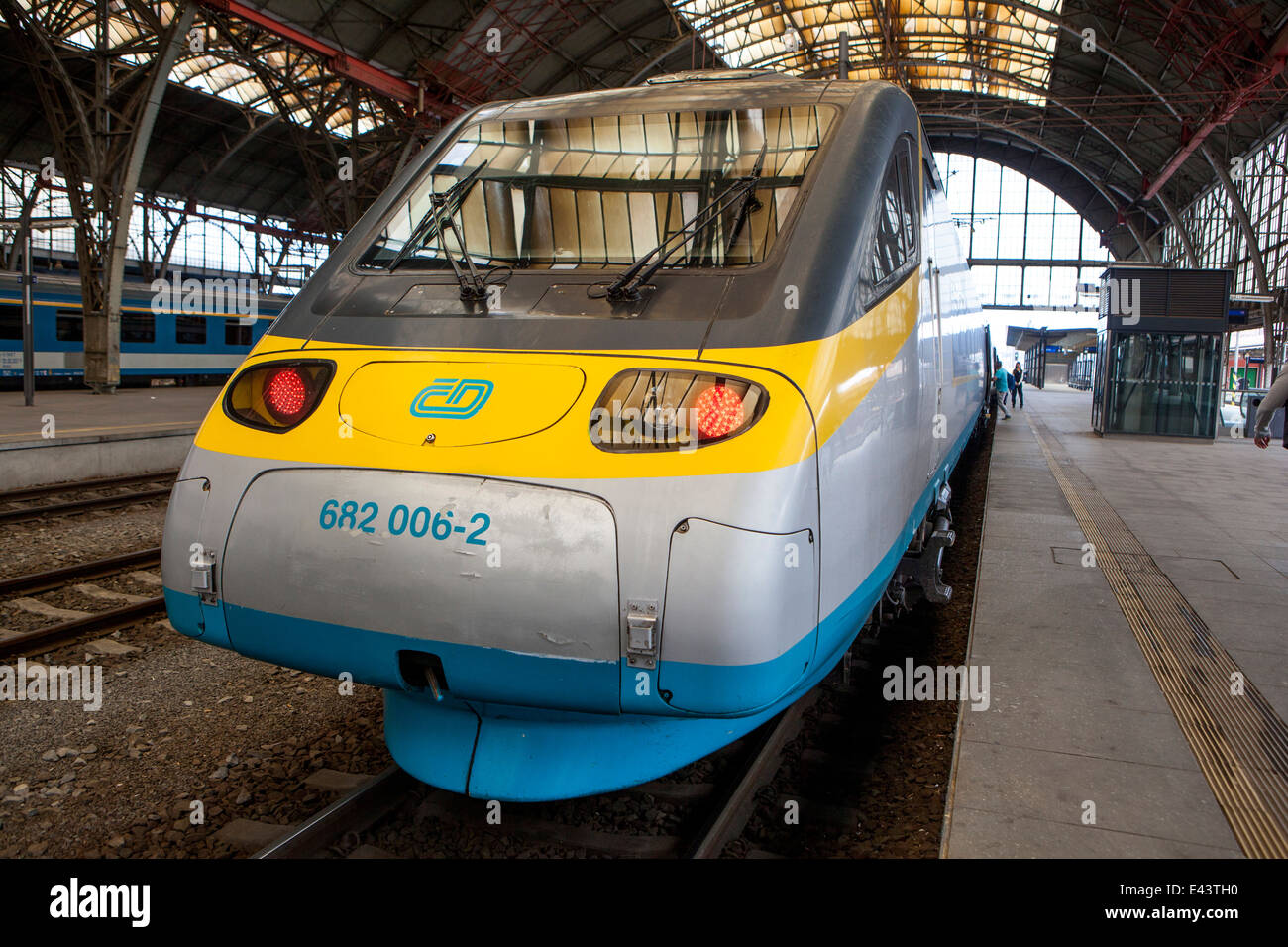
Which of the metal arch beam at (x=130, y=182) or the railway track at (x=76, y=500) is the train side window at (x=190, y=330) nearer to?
the metal arch beam at (x=130, y=182)

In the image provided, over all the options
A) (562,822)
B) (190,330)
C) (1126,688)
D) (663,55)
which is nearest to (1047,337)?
(663,55)

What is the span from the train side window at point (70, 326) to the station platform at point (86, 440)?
5295 millimetres

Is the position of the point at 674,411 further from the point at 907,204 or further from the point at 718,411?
the point at 907,204

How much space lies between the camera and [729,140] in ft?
11.2

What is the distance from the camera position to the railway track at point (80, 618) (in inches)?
199

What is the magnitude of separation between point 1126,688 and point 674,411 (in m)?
2.99

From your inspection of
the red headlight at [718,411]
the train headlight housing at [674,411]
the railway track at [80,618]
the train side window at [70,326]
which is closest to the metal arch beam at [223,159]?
the train side window at [70,326]

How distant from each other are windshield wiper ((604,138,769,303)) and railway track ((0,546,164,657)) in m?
4.05

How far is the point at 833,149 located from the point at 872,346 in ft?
2.41

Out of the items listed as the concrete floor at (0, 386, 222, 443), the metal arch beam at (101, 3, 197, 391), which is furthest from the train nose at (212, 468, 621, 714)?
the metal arch beam at (101, 3, 197, 391)

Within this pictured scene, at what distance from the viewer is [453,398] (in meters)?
2.59

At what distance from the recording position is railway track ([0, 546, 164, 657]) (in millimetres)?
5047
